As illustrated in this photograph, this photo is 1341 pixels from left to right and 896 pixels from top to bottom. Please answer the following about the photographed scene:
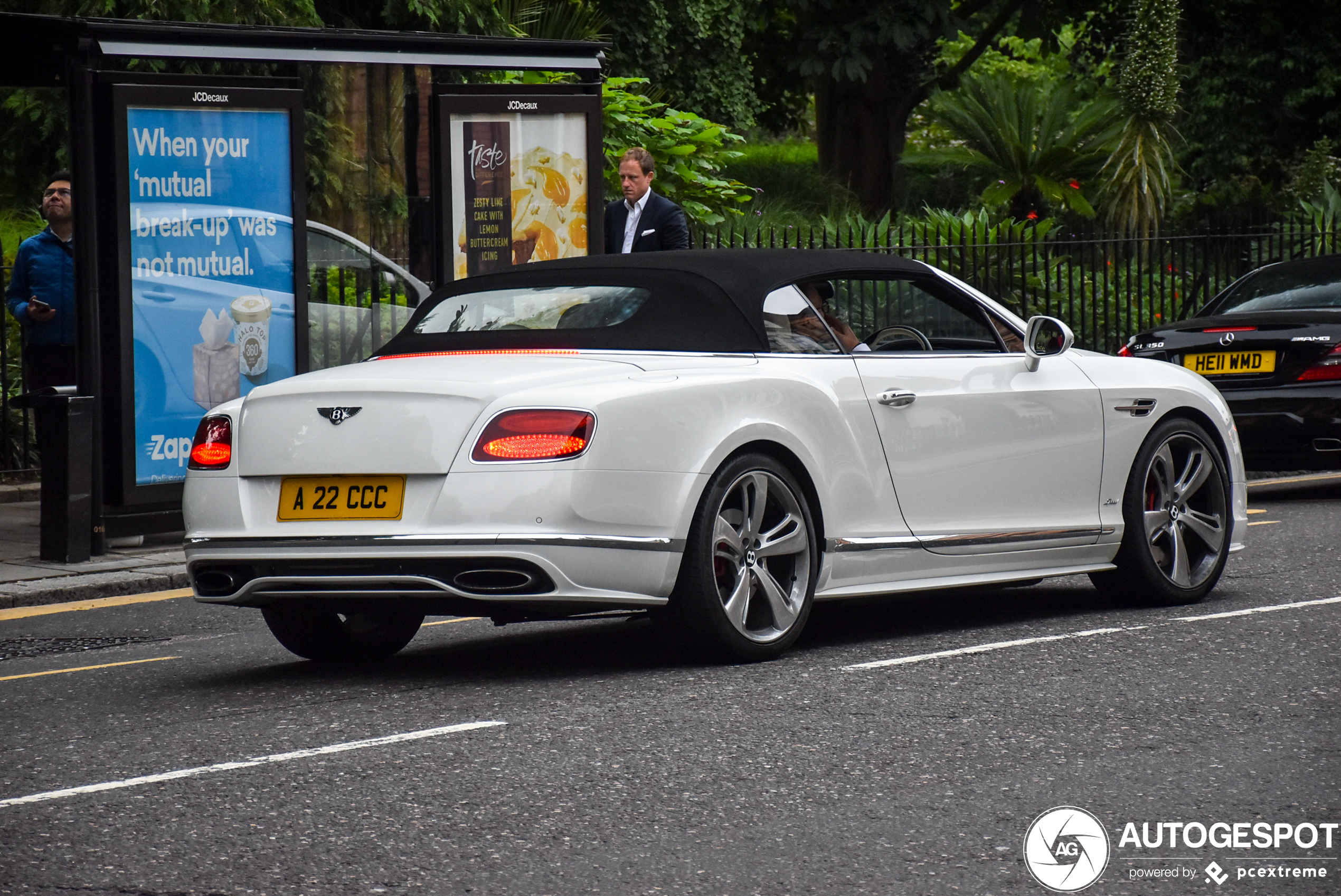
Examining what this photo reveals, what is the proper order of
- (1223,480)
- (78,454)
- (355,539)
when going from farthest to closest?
(78,454) < (1223,480) < (355,539)

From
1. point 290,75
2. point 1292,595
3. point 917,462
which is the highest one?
point 290,75

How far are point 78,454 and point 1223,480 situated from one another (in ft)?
18.8

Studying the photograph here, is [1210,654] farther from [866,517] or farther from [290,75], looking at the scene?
[290,75]

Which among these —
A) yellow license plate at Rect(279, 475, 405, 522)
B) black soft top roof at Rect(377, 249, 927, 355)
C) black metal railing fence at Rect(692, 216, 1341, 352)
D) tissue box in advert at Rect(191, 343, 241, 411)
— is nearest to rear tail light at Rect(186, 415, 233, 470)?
yellow license plate at Rect(279, 475, 405, 522)

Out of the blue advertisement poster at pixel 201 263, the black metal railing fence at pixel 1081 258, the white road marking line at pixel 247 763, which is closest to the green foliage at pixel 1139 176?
the black metal railing fence at pixel 1081 258

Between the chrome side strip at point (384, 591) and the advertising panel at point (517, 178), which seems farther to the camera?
the advertising panel at point (517, 178)

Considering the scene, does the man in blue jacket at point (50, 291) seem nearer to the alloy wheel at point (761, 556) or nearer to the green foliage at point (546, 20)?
the alloy wheel at point (761, 556)

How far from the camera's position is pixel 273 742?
5.39m

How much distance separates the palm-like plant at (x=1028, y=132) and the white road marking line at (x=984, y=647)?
20.2m

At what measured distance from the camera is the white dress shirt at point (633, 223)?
12.4 meters

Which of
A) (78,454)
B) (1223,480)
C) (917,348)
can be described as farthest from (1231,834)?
(78,454)

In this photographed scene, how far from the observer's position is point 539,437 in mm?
5973

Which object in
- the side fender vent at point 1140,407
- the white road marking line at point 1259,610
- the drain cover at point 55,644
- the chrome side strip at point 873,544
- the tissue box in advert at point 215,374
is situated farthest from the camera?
the tissue box in advert at point 215,374

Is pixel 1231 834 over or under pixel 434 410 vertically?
under
